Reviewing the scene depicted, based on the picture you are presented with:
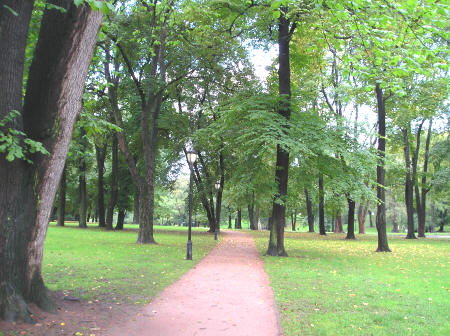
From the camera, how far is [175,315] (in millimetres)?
5609

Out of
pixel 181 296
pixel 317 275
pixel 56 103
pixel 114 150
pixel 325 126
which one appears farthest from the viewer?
pixel 114 150

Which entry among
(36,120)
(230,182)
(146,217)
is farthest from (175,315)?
(146,217)

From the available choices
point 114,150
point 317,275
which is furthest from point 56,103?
point 114,150

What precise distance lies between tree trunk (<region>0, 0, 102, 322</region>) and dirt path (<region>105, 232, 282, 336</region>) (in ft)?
4.69

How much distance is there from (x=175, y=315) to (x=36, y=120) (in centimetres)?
358

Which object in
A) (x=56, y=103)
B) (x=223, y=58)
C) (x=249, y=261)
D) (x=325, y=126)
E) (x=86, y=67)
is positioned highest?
(x=223, y=58)

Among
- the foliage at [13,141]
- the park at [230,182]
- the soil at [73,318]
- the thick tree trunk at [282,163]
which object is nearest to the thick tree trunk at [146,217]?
the park at [230,182]

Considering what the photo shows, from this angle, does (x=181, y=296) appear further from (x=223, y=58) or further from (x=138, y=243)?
(x=223, y=58)

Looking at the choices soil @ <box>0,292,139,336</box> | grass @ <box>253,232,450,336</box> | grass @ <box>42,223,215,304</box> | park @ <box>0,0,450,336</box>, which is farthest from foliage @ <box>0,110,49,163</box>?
grass @ <box>253,232,450,336</box>

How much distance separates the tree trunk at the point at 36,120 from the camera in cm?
455

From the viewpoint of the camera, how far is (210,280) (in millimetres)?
8695

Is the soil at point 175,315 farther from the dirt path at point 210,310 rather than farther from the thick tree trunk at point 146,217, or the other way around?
the thick tree trunk at point 146,217

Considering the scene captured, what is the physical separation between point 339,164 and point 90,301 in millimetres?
10780

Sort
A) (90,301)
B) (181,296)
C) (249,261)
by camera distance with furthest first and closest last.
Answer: (249,261) → (181,296) → (90,301)
